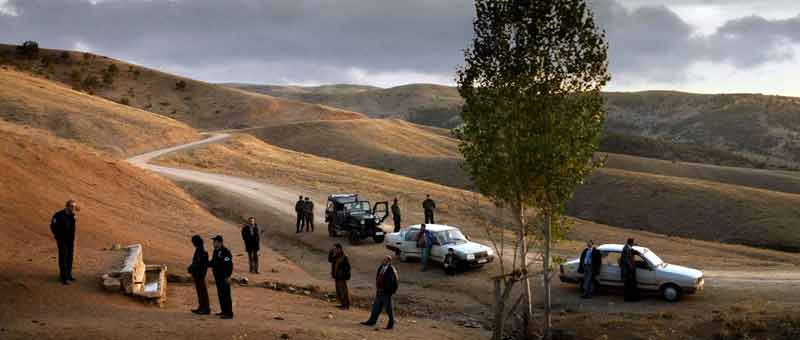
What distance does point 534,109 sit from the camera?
17531 millimetres

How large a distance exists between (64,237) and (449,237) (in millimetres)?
13903

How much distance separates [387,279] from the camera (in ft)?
50.4

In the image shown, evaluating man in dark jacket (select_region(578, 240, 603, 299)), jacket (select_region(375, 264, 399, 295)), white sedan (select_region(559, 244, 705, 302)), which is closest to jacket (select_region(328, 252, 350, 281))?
jacket (select_region(375, 264, 399, 295))

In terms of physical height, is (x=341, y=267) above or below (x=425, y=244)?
above

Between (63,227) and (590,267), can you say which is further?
(590,267)

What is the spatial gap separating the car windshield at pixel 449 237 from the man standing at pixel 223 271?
11.8 m

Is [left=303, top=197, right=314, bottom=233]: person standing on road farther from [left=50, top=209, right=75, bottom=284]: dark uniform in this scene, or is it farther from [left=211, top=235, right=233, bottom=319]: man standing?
[left=211, top=235, right=233, bottom=319]: man standing

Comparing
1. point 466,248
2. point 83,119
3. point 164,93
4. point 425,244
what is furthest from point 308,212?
point 164,93

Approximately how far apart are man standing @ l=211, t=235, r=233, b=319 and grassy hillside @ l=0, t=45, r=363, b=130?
3627 inches

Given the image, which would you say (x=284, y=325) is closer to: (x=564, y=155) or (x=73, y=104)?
(x=564, y=155)

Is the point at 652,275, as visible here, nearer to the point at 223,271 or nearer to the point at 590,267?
the point at 590,267

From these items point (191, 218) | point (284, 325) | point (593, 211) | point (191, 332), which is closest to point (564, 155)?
point (284, 325)

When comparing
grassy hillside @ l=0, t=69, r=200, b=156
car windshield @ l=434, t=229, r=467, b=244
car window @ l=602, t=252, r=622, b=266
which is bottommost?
car windshield @ l=434, t=229, r=467, b=244

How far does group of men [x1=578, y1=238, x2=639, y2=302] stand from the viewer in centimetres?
1986
